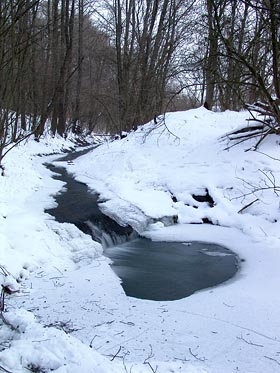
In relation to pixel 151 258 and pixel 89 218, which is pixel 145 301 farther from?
pixel 89 218

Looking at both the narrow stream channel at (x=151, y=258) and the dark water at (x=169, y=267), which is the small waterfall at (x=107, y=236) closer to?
the narrow stream channel at (x=151, y=258)

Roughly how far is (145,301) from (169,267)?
1.56 m

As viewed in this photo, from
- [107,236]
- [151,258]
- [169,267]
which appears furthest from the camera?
[107,236]

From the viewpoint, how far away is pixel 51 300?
4891mm

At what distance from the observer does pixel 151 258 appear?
7.19m

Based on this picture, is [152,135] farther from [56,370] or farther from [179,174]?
[56,370]

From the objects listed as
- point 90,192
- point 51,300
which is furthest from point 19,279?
point 90,192

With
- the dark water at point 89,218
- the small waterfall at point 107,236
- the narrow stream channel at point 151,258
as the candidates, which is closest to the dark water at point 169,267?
the narrow stream channel at point 151,258

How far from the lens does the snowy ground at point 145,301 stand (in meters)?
3.58

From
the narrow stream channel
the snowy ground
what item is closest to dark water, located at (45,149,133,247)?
the narrow stream channel

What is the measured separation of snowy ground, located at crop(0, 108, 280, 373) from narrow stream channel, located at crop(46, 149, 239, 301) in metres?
0.25

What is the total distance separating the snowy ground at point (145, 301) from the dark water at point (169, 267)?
0.83ft

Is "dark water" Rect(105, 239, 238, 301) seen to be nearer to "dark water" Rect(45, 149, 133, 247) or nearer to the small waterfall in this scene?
the small waterfall

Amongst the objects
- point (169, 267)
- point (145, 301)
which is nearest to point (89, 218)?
point (169, 267)
